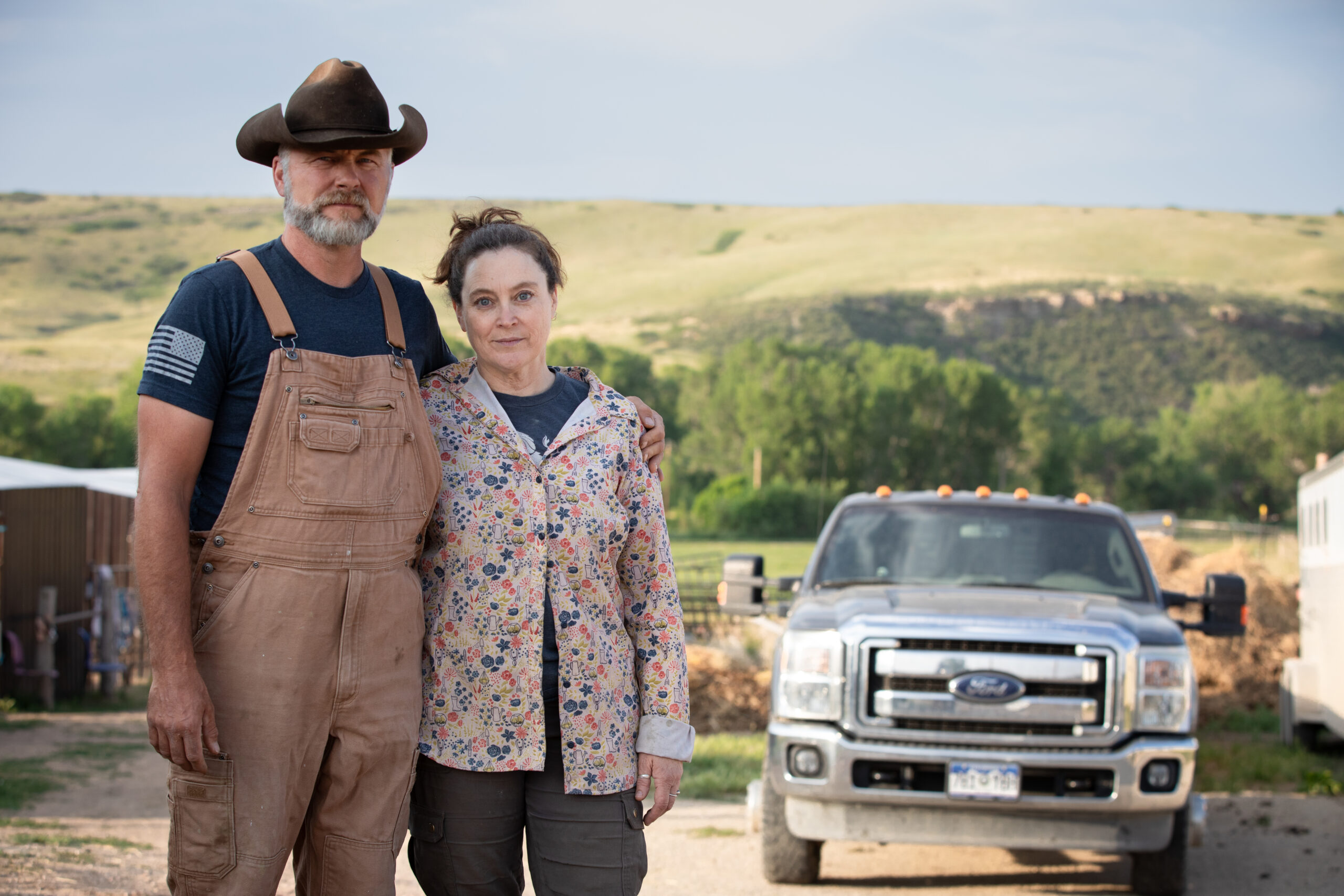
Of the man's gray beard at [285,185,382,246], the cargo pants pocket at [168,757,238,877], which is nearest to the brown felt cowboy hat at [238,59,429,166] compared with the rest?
the man's gray beard at [285,185,382,246]

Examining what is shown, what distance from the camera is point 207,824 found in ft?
8.90

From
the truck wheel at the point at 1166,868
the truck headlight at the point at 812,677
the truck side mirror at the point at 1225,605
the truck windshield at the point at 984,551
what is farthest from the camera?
the truck windshield at the point at 984,551

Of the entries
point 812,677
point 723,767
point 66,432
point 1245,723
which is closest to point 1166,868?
point 812,677

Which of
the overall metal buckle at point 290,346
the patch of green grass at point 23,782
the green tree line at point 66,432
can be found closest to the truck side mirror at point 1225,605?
the overall metal buckle at point 290,346

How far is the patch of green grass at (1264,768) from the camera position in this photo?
945cm

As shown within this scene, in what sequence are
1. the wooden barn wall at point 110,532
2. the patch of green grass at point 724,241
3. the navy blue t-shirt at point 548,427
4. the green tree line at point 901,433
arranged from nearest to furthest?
the navy blue t-shirt at point 548,427 < the wooden barn wall at point 110,532 < the green tree line at point 901,433 < the patch of green grass at point 724,241

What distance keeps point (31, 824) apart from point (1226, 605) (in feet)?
21.7

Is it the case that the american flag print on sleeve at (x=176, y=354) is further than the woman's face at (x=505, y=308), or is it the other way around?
Result: the woman's face at (x=505, y=308)

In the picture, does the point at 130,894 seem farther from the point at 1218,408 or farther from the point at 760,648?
the point at 1218,408

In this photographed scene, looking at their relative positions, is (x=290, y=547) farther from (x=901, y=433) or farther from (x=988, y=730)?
(x=901, y=433)

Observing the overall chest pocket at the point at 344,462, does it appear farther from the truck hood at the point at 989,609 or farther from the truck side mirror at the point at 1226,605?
the truck side mirror at the point at 1226,605

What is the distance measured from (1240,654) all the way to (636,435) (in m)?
13.4

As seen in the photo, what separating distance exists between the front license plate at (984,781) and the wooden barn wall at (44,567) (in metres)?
13.2

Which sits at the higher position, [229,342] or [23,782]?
[229,342]
